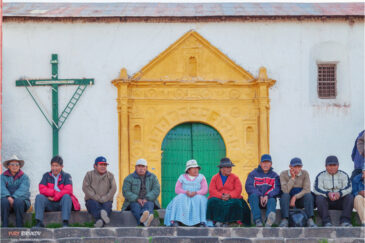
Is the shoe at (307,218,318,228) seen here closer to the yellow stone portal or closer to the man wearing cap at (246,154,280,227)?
the man wearing cap at (246,154,280,227)

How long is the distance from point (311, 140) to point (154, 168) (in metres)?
3.96

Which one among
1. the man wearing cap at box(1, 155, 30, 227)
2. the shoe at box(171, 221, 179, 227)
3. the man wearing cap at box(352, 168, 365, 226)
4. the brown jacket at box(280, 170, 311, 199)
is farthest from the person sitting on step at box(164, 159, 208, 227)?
the man wearing cap at box(352, 168, 365, 226)

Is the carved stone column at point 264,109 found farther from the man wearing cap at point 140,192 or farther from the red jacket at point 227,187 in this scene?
the man wearing cap at point 140,192

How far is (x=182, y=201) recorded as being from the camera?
48.2ft

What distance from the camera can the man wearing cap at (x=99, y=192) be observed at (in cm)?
1462

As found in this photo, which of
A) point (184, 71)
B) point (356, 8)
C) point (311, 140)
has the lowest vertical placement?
point (311, 140)

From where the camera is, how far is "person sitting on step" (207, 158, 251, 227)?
14594mm

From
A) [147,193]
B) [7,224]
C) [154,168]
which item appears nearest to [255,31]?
[154,168]

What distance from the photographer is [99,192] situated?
14.9 m

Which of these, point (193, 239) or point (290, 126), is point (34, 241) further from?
point (290, 126)

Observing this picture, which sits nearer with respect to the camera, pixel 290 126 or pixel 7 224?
pixel 7 224

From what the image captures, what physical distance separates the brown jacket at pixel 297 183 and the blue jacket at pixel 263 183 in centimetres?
12

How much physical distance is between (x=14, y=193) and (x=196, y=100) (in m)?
7.07

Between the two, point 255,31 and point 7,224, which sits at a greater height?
point 255,31
